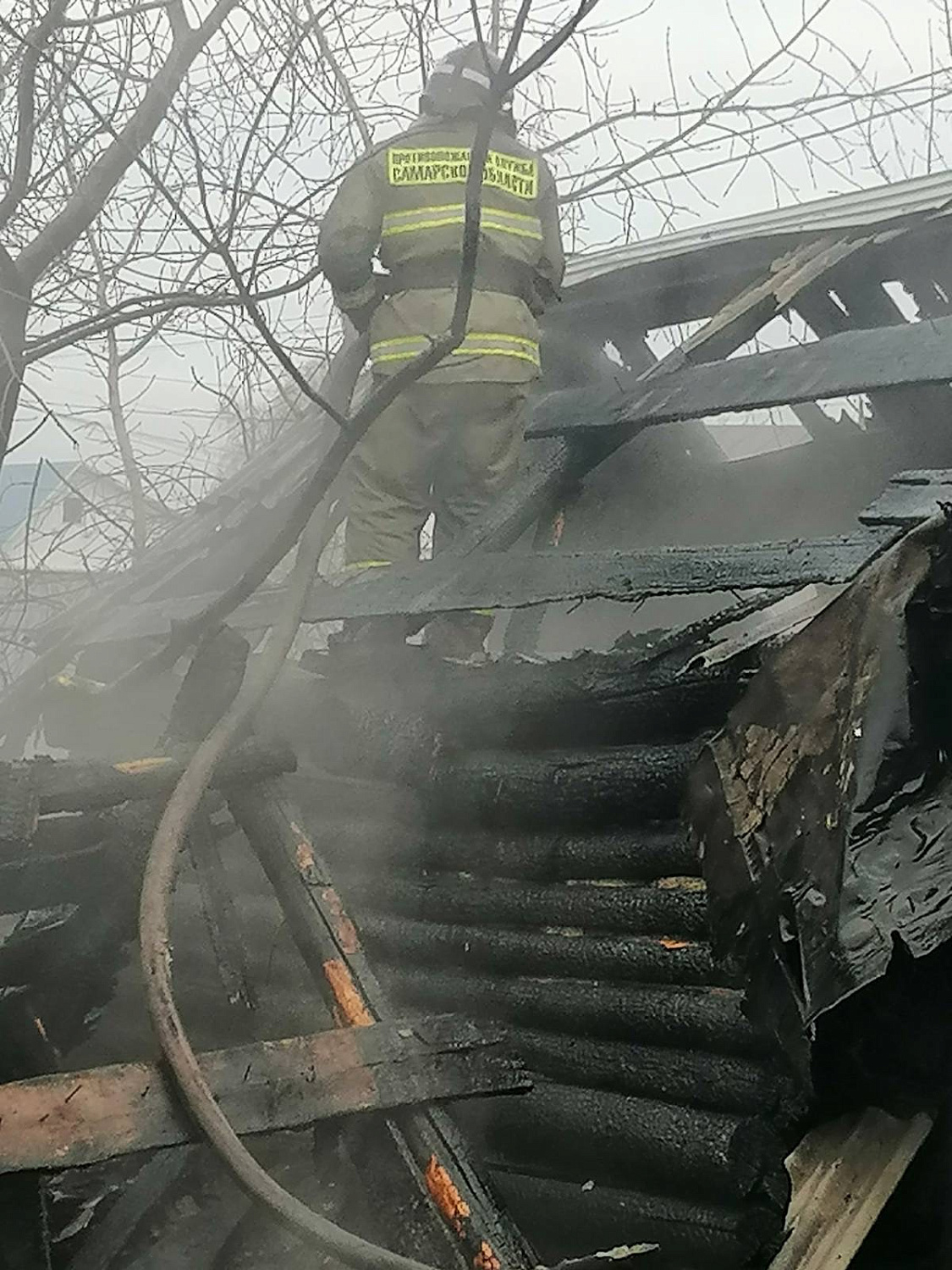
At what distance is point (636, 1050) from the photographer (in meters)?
2.88

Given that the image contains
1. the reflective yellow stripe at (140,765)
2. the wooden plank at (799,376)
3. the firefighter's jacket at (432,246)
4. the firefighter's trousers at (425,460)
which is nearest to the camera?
the reflective yellow stripe at (140,765)

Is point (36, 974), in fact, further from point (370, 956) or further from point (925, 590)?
point (925, 590)

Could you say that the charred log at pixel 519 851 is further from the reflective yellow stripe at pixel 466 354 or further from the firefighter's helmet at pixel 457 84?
the firefighter's helmet at pixel 457 84

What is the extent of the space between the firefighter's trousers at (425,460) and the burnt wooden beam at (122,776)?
1.76m

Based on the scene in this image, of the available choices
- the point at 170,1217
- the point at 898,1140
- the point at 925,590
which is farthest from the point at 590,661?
the point at 170,1217

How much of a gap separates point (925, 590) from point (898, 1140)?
3.36ft

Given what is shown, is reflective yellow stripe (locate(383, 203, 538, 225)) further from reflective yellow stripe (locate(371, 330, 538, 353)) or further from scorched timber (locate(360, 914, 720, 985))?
scorched timber (locate(360, 914, 720, 985))

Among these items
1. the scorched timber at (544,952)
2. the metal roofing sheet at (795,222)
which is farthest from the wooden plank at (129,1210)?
the metal roofing sheet at (795,222)

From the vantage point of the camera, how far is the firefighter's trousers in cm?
495

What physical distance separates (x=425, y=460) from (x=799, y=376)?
175 cm

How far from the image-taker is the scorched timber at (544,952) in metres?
2.89

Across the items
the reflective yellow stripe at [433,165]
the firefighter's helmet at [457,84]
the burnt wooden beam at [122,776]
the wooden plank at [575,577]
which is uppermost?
the firefighter's helmet at [457,84]

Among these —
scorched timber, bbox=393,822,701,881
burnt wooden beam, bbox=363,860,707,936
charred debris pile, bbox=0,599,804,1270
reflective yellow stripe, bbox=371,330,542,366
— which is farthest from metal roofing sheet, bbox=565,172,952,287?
burnt wooden beam, bbox=363,860,707,936

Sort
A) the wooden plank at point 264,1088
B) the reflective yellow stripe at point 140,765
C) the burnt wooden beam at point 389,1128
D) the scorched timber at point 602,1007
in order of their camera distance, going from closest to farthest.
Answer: the wooden plank at point 264,1088 → the burnt wooden beam at point 389,1128 → the scorched timber at point 602,1007 → the reflective yellow stripe at point 140,765
